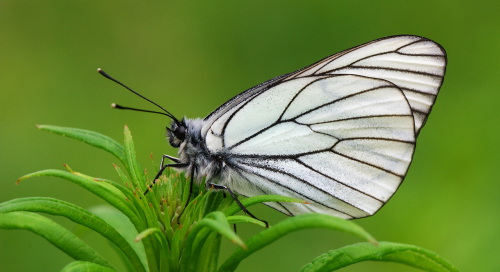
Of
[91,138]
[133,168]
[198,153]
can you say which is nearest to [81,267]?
[133,168]

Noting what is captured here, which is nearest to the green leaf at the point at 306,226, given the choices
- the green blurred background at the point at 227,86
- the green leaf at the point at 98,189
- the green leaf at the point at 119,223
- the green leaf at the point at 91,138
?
the green leaf at the point at 98,189

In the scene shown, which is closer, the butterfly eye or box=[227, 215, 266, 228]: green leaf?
box=[227, 215, 266, 228]: green leaf

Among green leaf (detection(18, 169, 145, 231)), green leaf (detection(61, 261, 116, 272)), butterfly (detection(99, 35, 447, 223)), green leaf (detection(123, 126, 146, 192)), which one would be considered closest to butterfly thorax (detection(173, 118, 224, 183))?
butterfly (detection(99, 35, 447, 223))

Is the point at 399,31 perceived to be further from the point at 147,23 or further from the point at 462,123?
the point at 147,23

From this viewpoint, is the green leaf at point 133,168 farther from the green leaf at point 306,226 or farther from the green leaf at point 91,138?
the green leaf at point 306,226

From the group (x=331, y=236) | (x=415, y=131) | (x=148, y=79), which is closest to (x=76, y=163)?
(x=148, y=79)

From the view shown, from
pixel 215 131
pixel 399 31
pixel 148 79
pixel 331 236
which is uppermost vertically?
pixel 148 79

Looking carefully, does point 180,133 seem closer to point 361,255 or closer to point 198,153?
point 198,153

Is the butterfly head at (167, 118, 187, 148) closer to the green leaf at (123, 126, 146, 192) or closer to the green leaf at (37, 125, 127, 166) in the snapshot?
the green leaf at (37, 125, 127, 166)
